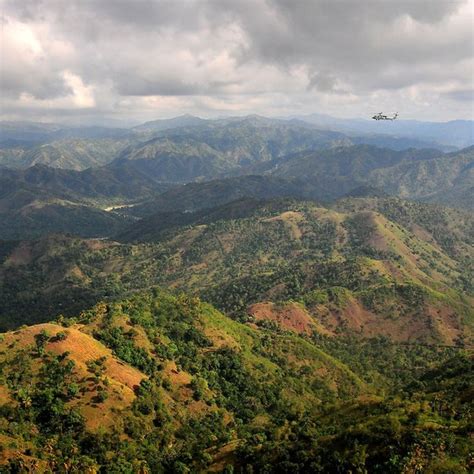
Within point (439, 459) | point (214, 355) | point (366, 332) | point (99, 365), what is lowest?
point (366, 332)

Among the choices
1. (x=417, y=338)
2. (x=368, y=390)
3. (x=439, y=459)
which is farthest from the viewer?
(x=417, y=338)

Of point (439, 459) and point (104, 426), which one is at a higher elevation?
point (439, 459)

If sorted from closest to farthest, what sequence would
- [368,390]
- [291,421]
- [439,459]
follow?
[439,459] < [291,421] < [368,390]

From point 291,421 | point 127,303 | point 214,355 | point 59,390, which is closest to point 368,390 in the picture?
point 214,355

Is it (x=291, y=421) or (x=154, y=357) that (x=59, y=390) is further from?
(x=291, y=421)

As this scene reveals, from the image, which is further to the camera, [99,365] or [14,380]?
[99,365]

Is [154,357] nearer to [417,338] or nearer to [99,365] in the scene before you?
[99,365]

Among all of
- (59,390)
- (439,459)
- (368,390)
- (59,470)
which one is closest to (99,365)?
(59,390)
